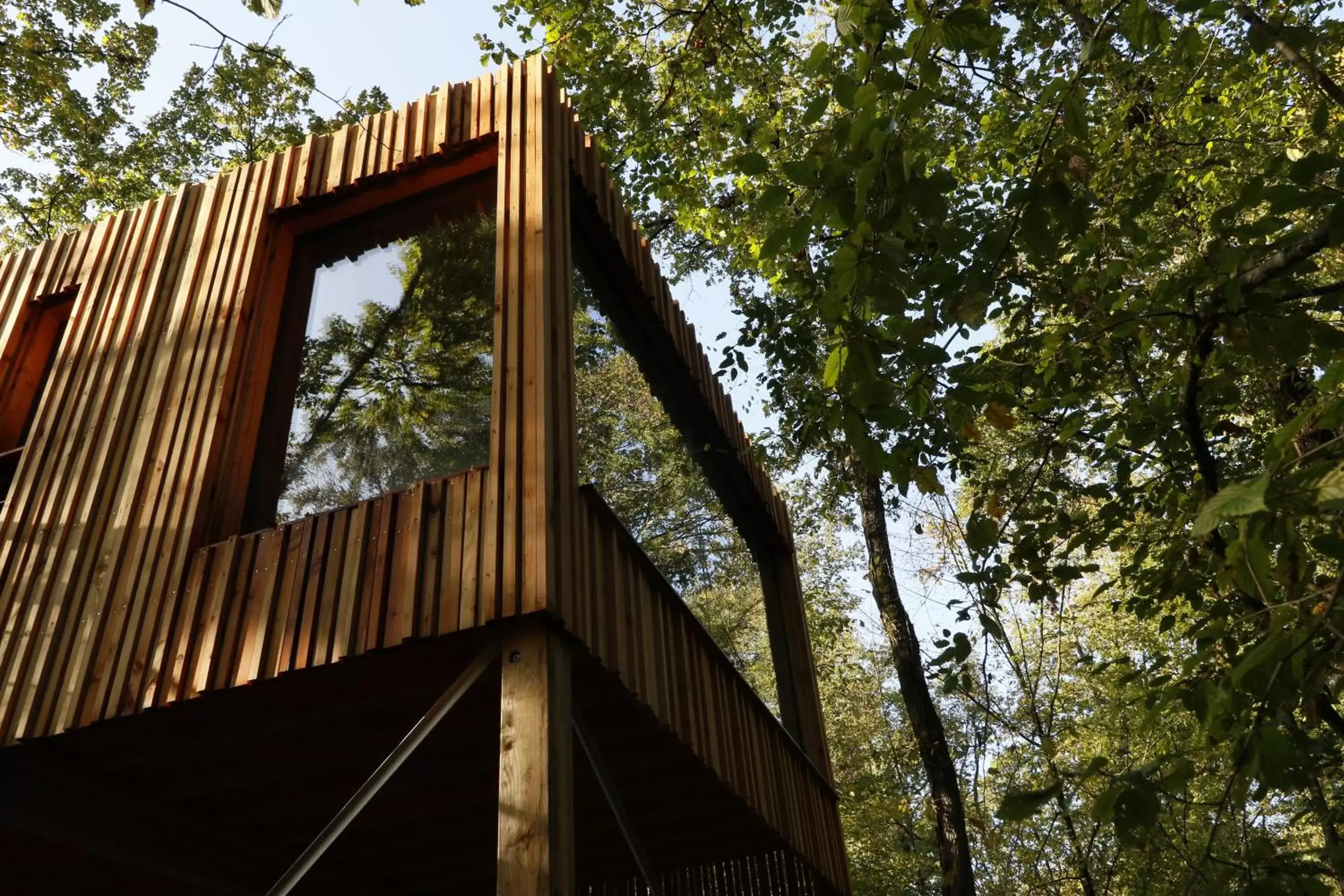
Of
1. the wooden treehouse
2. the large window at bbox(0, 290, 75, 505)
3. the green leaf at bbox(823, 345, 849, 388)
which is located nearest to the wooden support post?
the wooden treehouse

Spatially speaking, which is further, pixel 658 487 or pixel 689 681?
pixel 658 487

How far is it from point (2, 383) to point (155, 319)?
137 cm

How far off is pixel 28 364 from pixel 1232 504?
6.30m

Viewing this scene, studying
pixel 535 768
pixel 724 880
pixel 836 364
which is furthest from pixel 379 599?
pixel 724 880

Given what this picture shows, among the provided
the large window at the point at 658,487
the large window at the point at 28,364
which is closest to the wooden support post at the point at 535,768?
the large window at the point at 658,487

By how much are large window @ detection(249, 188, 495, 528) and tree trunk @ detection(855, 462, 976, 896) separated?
17.4ft

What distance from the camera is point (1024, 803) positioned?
1.79 meters

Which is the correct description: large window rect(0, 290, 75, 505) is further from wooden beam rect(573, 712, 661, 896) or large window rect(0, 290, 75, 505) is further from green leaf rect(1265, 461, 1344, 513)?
green leaf rect(1265, 461, 1344, 513)

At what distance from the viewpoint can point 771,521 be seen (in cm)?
740

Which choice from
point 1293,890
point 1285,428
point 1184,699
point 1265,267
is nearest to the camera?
point 1285,428

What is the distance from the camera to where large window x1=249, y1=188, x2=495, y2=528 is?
4.28m

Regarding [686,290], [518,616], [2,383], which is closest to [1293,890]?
[518,616]

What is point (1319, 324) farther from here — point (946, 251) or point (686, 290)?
point (686, 290)

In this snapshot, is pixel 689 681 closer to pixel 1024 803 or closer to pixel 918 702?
pixel 1024 803
